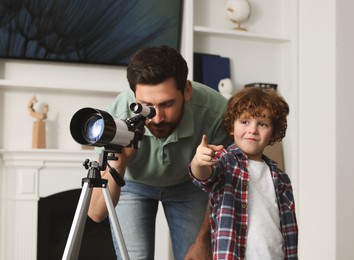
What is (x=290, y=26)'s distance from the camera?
10.8 feet

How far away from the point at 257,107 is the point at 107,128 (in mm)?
492

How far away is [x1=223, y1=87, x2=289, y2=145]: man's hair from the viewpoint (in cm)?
146

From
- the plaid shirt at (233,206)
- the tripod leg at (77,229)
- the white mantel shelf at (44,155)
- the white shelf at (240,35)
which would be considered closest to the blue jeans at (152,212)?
the plaid shirt at (233,206)

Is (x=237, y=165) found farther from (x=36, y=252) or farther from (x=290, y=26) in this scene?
(x=290, y=26)

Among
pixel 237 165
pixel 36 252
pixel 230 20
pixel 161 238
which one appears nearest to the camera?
pixel 237 165

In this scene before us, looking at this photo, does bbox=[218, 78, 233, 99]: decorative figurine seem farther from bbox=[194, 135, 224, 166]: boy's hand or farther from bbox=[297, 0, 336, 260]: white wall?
bbox=[194, 135, 224, 166]: boy's hand

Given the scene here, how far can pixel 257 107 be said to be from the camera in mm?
1462

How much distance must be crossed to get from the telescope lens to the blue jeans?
0.51 meters

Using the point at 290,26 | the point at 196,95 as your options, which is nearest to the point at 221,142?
the point at 196,95

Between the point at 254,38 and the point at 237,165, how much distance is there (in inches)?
76.7

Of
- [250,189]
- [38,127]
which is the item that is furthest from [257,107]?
[38,127]

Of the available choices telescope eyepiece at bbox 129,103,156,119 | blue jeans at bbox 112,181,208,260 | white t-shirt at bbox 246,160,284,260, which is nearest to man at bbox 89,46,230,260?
blue jeans at bbox 112,181,208,260

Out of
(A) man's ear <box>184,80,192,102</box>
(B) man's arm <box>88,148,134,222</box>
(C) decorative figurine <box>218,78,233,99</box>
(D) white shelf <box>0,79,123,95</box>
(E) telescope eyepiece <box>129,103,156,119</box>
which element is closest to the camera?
(E) telescope eyepiece <box>129,103,156,119</box>

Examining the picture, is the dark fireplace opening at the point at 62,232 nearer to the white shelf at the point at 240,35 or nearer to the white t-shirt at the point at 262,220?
the white shelf at the point at 240,35
